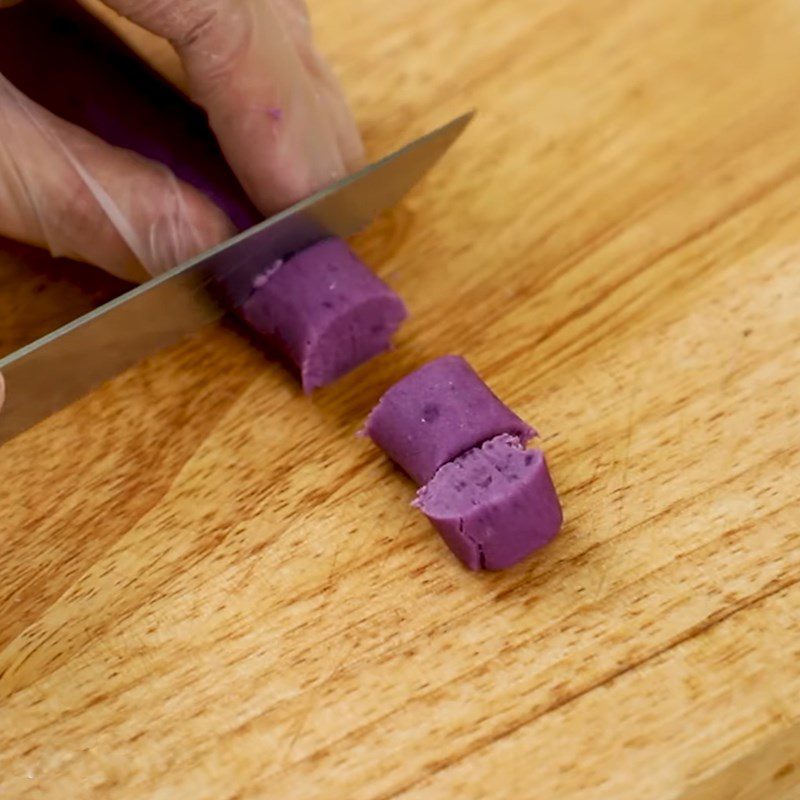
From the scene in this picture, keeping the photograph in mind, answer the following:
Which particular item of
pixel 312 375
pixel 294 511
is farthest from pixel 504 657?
pixel 312 375

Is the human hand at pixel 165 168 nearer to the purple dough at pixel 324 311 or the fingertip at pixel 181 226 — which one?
the fingertip at pixel 181 226

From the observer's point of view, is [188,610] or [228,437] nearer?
[188,610]

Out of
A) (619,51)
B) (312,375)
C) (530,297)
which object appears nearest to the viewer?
(312,375)

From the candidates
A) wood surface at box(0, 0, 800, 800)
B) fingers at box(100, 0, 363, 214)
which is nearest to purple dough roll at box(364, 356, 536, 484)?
wood surface at box(0, 0, 800, 800)

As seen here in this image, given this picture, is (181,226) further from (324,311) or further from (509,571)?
(509,571)

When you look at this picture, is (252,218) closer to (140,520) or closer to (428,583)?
(140,520)

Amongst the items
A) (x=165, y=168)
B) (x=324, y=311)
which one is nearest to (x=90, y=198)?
(x=165, y=168)
